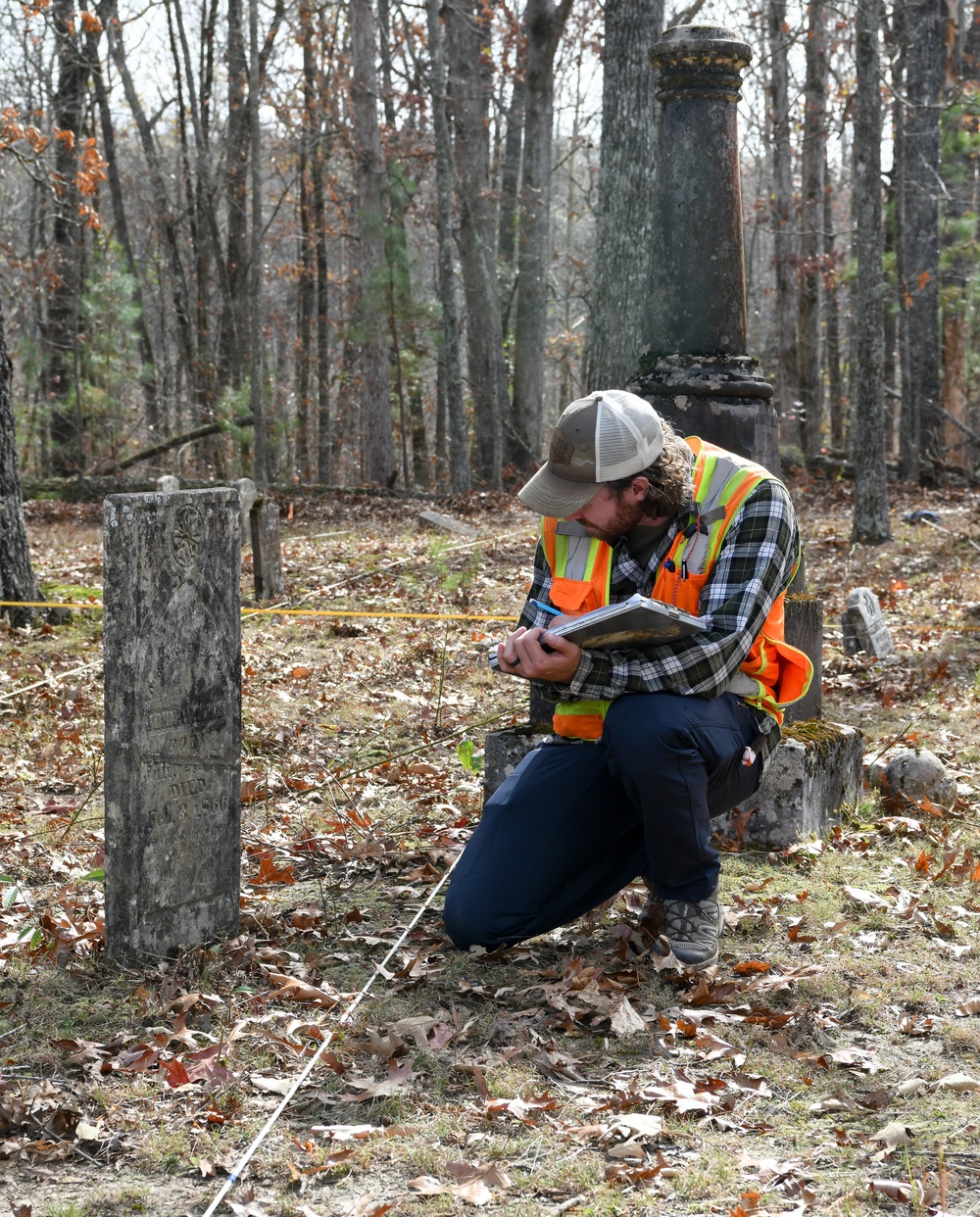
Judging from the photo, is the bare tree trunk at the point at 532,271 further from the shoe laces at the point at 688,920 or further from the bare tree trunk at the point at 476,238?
the shoe laces at the point at 688,920

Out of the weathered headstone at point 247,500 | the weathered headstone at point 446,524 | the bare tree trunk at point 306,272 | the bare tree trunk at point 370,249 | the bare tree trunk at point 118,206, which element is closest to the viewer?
the weathered headstone at point 247,500

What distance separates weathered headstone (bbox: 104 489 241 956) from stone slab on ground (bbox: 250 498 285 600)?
6411mm

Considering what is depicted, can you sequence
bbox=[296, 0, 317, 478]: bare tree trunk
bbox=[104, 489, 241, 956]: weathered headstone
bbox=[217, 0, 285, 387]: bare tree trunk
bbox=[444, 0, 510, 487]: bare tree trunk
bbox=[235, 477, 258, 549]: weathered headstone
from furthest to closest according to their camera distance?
bbox=[296, 0, 317, 478]: bare tree trunk → bbox=[217, 0, 285, 387]: bare tree trunk → bbox=[444, 0, 510, 487]: bare tree trunk → bbox=[235, 477, 258, 549]: weathered headstone → bbox=[104, 489, 241, 956]: weathered headstone

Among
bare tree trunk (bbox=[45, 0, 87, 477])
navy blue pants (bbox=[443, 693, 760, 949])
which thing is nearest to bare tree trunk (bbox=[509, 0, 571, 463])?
bare tree trunk (bbox=[45, 0, 87, 477])

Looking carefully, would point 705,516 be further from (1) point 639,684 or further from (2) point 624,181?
(2) point 624,181

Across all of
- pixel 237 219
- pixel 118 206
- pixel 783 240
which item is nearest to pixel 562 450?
pixel 783 240

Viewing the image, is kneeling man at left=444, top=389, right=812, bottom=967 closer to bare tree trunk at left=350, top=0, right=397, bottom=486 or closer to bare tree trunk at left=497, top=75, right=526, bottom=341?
bare tree trunk at left=350, top=0, right=397, bottom=486

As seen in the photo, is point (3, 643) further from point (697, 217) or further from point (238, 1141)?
point (238, 1141)

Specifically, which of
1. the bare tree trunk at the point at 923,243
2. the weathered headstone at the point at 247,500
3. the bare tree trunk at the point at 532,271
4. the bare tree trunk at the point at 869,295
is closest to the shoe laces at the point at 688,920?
the weathered headstone at the point at 247,500

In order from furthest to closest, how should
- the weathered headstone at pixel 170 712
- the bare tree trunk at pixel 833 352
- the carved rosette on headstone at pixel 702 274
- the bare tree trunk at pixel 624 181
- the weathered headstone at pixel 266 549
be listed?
1. the bare tree trunk at pixel 833 352
2. the bare tree trunk at pixel 624 181
3. the weathered headstone at pixel 266 549
4. the carved rosette on headstone at pixel 702 274
5. the weathered headstone at pixel 170 712

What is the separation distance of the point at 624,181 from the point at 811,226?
12442mm

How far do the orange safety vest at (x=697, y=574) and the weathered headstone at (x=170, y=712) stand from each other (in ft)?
3.28

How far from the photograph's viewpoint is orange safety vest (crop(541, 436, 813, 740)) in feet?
11.7

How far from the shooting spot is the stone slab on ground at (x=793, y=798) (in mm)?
4586
